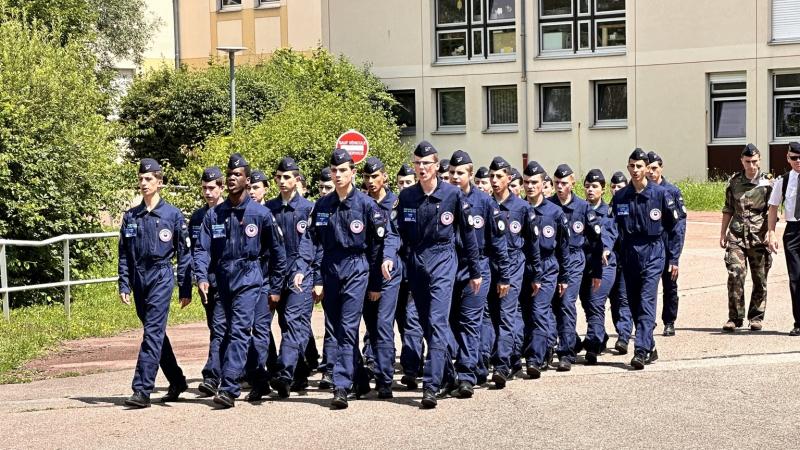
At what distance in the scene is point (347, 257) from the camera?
34.2 ft

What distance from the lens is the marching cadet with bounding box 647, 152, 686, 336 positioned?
1284 centimetres

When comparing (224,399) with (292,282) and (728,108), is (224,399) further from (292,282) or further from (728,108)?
(728,108)

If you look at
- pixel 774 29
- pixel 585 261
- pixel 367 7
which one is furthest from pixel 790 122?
pixel 585 261

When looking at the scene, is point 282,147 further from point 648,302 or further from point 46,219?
point 648,302

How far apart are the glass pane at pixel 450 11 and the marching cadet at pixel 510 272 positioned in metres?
30.1

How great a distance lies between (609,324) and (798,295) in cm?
286

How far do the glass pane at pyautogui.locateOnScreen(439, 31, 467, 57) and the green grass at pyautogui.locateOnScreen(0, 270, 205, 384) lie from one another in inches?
931

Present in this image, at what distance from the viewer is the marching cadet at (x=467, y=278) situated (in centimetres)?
1063

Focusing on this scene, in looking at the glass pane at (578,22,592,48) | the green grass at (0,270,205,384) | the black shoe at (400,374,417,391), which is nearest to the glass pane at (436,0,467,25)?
the glass pane at (578,22,592,48)

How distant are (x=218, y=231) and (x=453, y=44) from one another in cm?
3213

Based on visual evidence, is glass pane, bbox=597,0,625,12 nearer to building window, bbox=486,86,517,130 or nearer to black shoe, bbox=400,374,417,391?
building window, bbox=486,86,517,130

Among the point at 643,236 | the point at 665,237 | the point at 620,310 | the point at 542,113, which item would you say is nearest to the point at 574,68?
the point at 542,113

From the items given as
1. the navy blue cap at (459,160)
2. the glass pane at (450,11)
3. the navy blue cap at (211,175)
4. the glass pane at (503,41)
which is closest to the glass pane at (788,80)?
the glass pane at (503,41)

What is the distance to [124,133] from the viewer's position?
2470 cm
